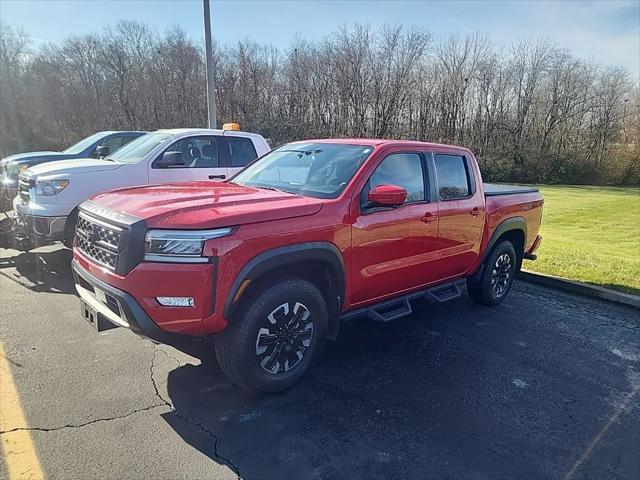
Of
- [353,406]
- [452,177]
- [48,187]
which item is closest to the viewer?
[353,406]

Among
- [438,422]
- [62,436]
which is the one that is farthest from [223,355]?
[438,422]

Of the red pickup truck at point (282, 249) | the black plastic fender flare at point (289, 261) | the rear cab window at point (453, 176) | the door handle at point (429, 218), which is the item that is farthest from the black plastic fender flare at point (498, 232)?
the black plastic fender flare at point (289, 261)

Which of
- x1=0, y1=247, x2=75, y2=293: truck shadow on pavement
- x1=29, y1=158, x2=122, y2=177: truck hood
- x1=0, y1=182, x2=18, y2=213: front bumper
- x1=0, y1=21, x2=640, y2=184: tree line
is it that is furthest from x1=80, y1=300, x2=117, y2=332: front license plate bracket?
x1=0, y1=21, x2=640, y2=184: tree line

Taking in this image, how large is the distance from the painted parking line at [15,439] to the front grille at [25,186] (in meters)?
3.56

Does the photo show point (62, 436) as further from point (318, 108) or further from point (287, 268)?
point (318, 108)

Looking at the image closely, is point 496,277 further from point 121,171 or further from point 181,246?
point 121,171

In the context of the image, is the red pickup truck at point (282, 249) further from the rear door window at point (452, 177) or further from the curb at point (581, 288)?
the curb at point (581, 288)

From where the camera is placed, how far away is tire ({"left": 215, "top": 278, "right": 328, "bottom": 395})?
3068 millimetres

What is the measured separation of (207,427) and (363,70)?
1345 inches

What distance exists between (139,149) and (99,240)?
4494mm

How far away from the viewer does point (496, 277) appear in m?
5.52

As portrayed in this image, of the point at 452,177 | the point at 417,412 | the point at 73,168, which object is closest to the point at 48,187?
the point at 73,168

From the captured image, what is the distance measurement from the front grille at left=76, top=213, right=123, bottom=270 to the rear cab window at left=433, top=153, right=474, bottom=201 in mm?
3016

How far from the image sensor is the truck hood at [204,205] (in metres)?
2.88
